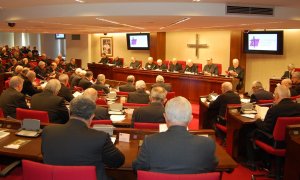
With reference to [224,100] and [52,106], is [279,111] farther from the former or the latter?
[52,106]

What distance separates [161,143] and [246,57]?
9.99 meters

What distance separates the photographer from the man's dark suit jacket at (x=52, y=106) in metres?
4.66

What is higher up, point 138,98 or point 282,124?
point 138,98

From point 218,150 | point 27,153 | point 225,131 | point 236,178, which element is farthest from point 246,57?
point 27,153

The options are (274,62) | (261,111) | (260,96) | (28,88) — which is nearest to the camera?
(261,111)

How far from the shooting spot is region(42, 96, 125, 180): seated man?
2420mm

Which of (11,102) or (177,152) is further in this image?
(11,102)

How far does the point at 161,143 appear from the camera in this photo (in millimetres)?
2299

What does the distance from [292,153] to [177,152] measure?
2.12 metres

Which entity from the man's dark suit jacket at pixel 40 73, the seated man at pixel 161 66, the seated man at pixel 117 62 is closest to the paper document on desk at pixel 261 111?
the seated man at pixel 161 66

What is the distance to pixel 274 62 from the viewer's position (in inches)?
435

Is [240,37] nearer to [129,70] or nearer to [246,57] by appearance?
[246,57]

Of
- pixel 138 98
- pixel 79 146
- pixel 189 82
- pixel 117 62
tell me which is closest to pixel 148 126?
pixel 79 146

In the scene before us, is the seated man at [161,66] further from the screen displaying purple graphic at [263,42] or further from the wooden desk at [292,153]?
the wooden desk at [292,153]
